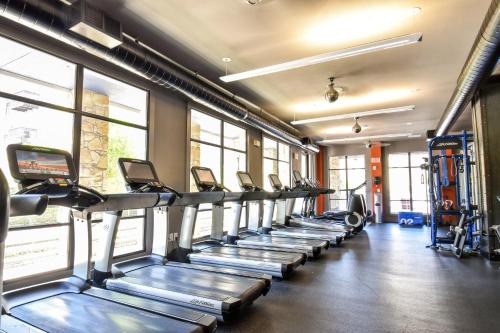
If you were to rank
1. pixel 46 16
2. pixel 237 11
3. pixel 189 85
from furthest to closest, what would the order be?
1. pixel 189 85
2. pixel 237 11
3. pixel 46 16

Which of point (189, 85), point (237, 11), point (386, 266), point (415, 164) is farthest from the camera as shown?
point (415, 164)

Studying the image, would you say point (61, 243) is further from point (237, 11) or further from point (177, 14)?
point (237, 11)

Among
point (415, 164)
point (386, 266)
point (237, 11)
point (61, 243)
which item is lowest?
point (386, 266)

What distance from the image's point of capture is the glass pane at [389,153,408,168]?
40.6ft

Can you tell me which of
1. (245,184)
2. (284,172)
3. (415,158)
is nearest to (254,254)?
(245,184)

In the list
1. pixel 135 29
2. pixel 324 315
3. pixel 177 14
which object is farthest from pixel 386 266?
pixel 135 29

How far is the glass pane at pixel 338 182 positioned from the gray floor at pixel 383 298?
786cm

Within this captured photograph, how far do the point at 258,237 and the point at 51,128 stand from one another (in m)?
4.17

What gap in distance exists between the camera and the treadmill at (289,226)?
6.83 metres

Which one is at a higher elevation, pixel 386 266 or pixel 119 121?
pixel 119 121

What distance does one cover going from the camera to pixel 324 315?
2977mm

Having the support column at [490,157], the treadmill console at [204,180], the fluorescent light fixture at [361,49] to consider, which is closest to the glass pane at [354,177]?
the support column at [490,157]

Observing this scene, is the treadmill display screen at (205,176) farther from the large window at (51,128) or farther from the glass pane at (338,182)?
the glass pane at (338,182)

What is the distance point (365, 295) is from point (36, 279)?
12.6ft
